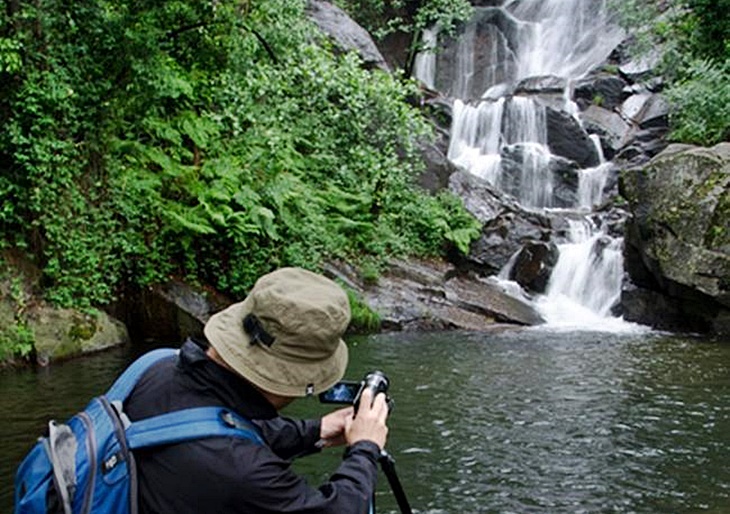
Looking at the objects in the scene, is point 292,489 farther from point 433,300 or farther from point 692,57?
point 692,57

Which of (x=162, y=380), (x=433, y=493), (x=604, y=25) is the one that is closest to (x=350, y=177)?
(x=433, y=493)

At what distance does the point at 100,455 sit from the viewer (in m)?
1.91

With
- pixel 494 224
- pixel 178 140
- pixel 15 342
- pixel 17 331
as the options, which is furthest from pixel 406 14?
pixel 15 342

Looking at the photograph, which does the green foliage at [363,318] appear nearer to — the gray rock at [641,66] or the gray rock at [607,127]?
the gray rock at [607,127]

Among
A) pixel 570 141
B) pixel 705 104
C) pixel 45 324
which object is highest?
pixel 705 104

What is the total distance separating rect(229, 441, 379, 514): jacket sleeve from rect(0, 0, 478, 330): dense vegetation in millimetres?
8697

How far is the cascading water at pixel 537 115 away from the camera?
16.9 metres

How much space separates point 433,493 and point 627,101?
71.3ft

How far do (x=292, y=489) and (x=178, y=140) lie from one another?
10745mm

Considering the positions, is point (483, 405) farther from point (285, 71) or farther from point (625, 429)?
point (285, 71)

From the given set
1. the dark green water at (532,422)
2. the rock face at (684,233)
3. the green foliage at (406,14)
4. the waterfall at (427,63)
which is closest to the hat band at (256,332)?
the dark green water at (532,422)

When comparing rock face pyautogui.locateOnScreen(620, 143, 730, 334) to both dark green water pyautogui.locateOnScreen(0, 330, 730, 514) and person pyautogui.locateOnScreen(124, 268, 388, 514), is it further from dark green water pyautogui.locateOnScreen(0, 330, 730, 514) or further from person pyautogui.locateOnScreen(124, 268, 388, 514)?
person pyautogui.locateOnScreen(124, 268, 388, 514)

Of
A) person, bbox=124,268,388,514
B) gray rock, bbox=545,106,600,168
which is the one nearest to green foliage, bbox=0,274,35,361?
person, bbox=124,268,388,514

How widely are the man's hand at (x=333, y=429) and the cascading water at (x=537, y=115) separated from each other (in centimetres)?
1320
